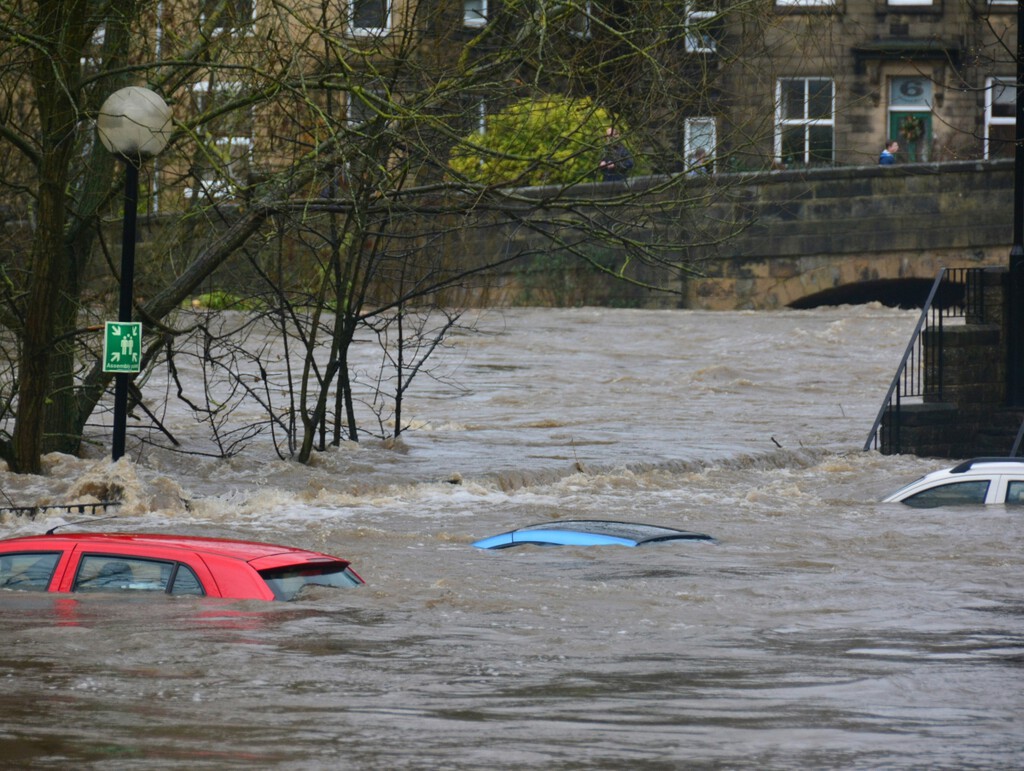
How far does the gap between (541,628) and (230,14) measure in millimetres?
7973

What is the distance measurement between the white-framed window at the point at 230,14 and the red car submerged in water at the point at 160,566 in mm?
7244

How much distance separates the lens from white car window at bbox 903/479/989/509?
13281mm

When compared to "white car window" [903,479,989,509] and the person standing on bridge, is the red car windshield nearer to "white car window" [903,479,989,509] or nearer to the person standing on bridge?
"white car window" [903,479,989,509]

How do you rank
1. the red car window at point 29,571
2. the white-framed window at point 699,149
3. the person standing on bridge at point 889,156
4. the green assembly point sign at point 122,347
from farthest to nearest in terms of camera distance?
the person standing on bridge at point 889,156 → the white-framed window at point 699,149 → the green assembly point sign at point 122,347 → the red car window at point 29,571

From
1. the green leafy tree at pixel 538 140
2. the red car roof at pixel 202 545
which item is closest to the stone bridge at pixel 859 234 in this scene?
the green leafy tree at pixel 538 140

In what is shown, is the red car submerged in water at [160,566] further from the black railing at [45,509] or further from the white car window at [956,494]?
the white car window at [956,494]

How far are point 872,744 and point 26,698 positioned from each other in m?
3.76

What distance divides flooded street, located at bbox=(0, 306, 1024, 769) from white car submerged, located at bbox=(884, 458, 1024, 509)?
167 millimetres

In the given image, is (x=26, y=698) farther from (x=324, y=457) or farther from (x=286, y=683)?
(x=324, y=457)

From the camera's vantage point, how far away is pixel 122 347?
44.5ft

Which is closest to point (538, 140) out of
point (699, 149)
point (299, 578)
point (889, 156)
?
point (699, 149)

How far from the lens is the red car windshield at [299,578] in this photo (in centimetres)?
880

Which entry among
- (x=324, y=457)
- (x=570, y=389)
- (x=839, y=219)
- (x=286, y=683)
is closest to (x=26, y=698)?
(x=286, y=683)

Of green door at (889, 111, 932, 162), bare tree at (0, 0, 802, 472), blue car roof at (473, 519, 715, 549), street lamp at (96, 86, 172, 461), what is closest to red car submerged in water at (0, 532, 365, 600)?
blue car roof at (473, 519, 715, 549)
